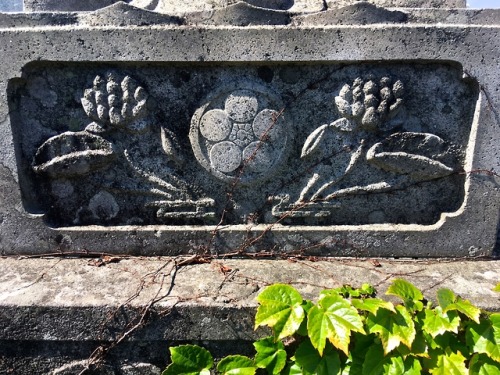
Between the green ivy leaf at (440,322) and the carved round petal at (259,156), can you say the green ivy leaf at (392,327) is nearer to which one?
the green ivy leaf at (440,322)

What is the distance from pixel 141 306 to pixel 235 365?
52cm

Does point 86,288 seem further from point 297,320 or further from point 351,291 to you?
point 351,291

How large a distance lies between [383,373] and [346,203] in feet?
2.98

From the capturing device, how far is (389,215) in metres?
2.32

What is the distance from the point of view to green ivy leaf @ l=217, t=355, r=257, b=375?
187 cm

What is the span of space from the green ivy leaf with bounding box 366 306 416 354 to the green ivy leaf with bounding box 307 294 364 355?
0.11 meters

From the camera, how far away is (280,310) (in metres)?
1.80

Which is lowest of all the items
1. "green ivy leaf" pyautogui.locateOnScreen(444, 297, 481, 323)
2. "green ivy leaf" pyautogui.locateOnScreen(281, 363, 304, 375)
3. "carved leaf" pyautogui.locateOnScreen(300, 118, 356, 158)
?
"green ivy leaf" pyautogui.locateOnScreen(281, 363, 304, 375)

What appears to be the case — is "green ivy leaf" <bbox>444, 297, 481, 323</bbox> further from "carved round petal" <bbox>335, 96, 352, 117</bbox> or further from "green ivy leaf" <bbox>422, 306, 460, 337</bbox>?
"carved round petal" <bbox>335, 96, 352, 117</bbox>

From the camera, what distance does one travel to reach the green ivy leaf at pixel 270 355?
184cm

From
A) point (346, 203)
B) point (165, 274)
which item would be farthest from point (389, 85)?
point (165, 274)

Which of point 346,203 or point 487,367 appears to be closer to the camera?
point 487,367

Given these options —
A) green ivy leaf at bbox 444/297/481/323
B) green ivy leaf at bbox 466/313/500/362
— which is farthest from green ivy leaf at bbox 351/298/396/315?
green ivy leaf at bbox 466/313/500/362

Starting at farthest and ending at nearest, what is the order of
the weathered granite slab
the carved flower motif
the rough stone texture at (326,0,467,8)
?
the rough stone texture at (326,0,467,8)
the carved flower motif
the weathered granite slab
